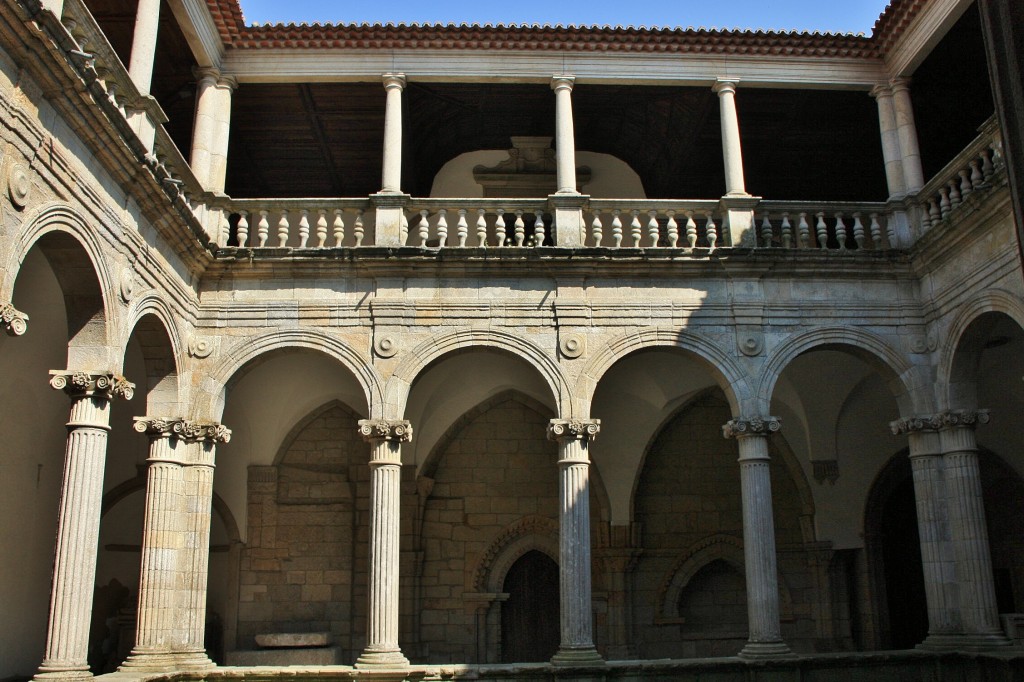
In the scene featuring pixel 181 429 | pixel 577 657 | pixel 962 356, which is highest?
pixel 962 356

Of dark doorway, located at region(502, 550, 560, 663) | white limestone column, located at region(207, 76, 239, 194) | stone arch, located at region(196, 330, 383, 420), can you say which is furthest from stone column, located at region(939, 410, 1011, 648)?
white limestone column, located at region(207, 76, 239, 194)

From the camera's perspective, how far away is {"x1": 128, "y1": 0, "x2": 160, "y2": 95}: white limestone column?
10297 millimetres

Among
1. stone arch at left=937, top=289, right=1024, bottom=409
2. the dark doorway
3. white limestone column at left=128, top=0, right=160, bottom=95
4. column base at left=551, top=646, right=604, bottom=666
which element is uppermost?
white limestone column at left=128, top=0, right=160, bottom=95

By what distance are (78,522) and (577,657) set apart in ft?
17.7

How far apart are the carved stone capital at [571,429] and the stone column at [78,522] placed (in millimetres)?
4740

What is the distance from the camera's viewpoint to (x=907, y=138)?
12.8 m

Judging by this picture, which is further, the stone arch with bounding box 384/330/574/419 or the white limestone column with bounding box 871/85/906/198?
the white limestone column with bounding box 871/85/906/198

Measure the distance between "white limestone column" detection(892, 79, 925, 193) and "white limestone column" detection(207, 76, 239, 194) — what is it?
868 centimetres

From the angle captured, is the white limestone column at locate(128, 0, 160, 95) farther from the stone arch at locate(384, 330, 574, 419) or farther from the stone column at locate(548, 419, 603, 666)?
the stone column at locate(548, 419, 603, 666)

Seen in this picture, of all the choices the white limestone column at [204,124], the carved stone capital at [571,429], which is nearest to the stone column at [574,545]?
the carved stone capital at [571,429]

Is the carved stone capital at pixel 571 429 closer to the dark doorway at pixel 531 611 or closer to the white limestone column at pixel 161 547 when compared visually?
the dark doorway at pixel 531 611

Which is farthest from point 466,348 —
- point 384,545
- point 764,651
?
point 764,651

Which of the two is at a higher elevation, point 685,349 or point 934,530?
point 685,349

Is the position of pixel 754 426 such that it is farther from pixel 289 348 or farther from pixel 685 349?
pixel 289 348
